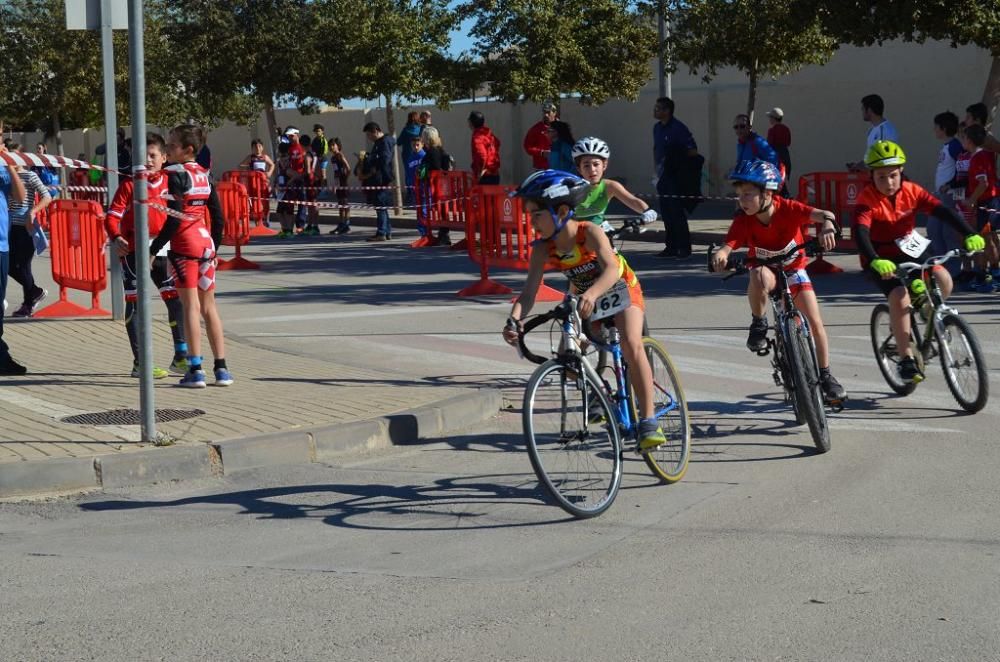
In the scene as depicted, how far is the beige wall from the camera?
92.3ft

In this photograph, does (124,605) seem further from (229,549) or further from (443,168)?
(443,168)

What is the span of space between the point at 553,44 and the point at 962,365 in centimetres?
2028

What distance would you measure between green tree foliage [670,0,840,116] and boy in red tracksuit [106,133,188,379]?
46.5 feet

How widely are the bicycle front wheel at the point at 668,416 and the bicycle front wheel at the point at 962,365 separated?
7.32ft

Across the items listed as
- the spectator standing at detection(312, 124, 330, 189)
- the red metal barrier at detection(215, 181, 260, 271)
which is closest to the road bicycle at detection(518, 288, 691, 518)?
the red metal barrier at detection(215, 181, 260, 271)

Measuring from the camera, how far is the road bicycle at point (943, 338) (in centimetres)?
863

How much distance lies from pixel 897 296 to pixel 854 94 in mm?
21373

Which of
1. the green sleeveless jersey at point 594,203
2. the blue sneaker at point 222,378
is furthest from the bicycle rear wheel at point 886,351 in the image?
the blue sneaker at point 222,378

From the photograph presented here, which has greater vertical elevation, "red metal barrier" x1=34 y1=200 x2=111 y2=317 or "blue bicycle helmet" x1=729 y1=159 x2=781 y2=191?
"blue bicycle helmet" x1=729 y1=159 x2=781 y2=191

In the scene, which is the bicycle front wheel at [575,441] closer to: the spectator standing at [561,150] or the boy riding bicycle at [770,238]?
the boy riding bicycle at [770,238]

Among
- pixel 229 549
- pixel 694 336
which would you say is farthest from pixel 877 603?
pixel 694 336

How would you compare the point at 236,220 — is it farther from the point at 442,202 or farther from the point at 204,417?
the point at 204,417

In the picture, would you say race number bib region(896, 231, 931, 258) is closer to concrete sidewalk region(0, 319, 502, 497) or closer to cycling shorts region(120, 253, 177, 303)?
concrete sidewalk region(0, 319, 502, 497)

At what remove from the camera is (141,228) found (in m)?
Answer: 8.03
